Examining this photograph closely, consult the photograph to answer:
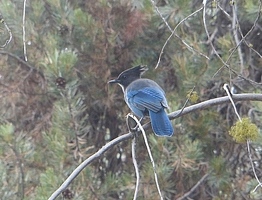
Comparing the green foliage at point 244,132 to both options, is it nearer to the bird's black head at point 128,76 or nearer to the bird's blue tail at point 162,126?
the bird's blue tail at point 162,126

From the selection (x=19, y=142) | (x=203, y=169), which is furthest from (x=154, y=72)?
(x=19, y=142)

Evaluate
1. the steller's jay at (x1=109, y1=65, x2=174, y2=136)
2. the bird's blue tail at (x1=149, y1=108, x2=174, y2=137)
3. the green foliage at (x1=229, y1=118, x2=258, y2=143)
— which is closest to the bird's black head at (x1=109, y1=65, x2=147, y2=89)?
the steller's jay at (x1=109, y1=65, x2=174, y2=136)

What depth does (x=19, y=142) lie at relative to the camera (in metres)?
2.77

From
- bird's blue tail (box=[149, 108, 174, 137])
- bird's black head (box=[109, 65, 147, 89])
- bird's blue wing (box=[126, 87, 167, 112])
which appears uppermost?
bird's black head (box=[109, 65, 147, 89])

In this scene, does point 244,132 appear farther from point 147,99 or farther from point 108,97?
point 108,97

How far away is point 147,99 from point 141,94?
90mm

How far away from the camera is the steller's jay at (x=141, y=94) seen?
8.90 ft

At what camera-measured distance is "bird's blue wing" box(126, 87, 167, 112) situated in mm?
2721

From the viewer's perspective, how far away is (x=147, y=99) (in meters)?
2.83

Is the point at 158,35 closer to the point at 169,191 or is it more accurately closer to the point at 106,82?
the point at 106,82

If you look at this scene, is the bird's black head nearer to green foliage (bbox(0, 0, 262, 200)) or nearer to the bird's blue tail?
green foliage (bbox(0, 0, 262, 200))

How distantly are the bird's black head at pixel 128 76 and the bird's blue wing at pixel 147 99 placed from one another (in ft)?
0.17

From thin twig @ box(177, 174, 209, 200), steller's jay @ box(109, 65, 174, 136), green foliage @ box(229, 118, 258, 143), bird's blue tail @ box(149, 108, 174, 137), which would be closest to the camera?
green foliage @ box(229, 118, 258, 143)

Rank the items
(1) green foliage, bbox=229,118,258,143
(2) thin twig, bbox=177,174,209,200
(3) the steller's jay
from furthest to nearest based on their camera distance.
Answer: (2) thin twig, bbox=177,174,209,200 < (3) the steller's jay < (1) green foliage, bbox=229,118,258,143
